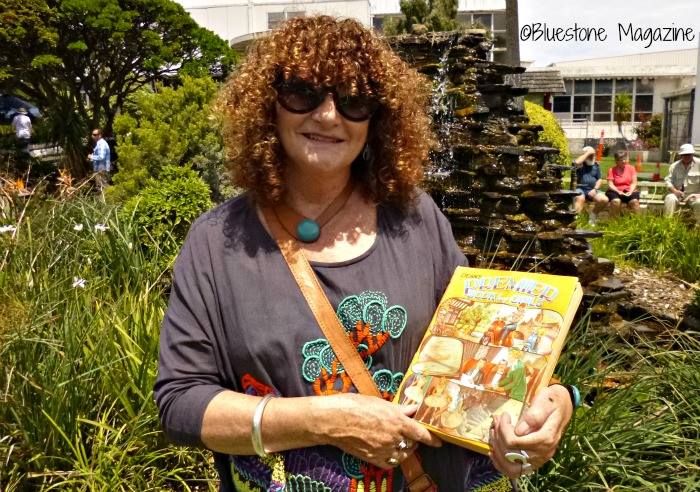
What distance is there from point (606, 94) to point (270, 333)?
182 feet

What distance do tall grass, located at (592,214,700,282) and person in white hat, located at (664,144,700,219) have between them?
0.87m

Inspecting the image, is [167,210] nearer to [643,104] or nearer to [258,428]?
[258,428]

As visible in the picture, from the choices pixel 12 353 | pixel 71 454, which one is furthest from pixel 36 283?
pixel 71 454

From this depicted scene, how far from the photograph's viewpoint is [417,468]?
164cm

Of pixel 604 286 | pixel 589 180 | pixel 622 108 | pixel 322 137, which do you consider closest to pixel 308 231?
pixel 322 137

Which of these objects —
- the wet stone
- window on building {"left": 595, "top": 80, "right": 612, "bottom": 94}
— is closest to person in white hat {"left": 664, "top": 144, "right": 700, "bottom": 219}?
the wet stone

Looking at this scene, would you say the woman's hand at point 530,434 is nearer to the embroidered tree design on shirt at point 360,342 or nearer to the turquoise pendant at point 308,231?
the embroidered tree design on shirt at point 360,342

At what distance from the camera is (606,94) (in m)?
51.7

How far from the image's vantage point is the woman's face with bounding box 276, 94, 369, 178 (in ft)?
5.59

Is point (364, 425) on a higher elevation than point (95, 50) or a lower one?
lower

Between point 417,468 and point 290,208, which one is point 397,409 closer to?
point 417,468

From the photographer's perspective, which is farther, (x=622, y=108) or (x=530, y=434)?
(x=622, y=108)

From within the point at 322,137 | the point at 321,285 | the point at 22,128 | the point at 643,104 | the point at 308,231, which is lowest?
the point at 643,104

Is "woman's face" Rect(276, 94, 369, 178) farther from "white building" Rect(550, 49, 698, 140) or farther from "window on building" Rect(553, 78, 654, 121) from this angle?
"window on building" Rect(553, 78, 654, 121)
